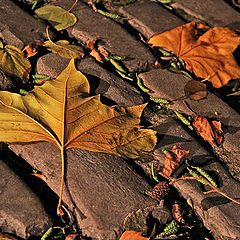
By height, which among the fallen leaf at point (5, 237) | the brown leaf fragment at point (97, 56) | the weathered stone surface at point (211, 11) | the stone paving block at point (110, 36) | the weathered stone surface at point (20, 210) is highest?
the weathered stone surface at point (211, 11)

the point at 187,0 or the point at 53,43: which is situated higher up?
the point at 187,0

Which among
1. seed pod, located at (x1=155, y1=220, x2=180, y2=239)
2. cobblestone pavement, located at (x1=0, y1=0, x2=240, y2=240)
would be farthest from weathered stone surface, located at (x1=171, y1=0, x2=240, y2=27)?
seed pod, located at (x1=155, y1=220, x2=180, y2=239)

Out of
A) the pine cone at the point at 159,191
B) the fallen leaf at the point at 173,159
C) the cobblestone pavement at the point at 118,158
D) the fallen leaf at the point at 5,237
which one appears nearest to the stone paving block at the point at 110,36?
the cobblestone pavement at the point at 118,158

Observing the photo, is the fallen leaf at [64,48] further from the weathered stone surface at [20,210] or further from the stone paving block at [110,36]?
the weathered stone surface at [20,210]

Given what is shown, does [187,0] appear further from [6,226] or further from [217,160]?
[6,226]

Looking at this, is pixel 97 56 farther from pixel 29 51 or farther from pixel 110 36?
pixel 29 51

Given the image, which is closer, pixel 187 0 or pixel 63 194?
pixel 63 194

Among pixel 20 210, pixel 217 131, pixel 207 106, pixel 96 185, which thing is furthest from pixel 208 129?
pixel 20 210

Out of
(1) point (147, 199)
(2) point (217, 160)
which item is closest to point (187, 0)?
(2) point (217, 160)
